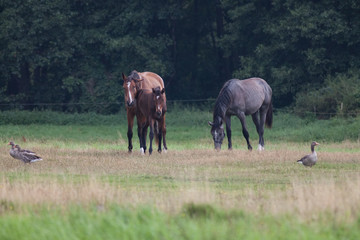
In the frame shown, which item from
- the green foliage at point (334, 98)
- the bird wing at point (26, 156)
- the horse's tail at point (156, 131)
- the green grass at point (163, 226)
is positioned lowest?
the green foliage at point (334, 98)

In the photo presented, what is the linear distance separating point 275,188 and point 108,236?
5118 millimetres

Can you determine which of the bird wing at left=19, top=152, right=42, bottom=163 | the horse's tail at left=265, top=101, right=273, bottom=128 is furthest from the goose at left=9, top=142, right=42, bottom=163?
the horse's tail at left=265, top=101, right=273, bottom=128

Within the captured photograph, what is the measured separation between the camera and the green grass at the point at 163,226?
874cm

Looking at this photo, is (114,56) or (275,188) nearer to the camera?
(275,188)

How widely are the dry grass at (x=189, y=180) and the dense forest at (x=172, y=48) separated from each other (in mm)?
15692

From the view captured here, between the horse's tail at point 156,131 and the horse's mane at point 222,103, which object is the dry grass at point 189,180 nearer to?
the horse's tail at point 156,131

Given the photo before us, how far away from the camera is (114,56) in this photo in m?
42.1

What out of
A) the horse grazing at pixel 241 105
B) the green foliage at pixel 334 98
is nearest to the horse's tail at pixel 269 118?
the horse grazing at pixel 241 105

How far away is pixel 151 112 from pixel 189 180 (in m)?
6.44

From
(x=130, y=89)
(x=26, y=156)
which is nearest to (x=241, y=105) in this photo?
(x=130, y=89)

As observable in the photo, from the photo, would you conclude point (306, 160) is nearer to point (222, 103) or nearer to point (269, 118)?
point (222, 103)

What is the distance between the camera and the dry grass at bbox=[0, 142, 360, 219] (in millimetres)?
10727

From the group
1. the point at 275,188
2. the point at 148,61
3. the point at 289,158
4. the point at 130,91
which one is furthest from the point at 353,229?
the point at 148,61

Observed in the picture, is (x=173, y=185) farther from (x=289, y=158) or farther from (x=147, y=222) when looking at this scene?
(x=289, y=158)
